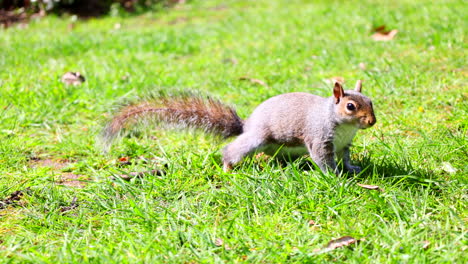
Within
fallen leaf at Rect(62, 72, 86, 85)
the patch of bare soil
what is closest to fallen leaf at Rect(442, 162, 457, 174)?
the patch of bare soil

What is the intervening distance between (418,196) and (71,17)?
601 cm

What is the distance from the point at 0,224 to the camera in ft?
6.42

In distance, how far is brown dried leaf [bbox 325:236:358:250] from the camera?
1671 millimetres

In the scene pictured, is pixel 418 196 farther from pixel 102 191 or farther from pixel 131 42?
pixel 131 42

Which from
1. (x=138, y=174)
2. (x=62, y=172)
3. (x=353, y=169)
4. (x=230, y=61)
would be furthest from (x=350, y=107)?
(x=230, y=61)

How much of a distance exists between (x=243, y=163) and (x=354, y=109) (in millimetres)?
579

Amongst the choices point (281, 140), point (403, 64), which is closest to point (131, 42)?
point (403, 64)

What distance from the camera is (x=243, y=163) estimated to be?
2430 millimetres

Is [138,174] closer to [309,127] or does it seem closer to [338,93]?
[309,127]

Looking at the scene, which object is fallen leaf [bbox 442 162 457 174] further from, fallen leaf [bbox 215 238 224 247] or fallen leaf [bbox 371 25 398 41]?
fallen leaf [bbox 371 25 398 41]

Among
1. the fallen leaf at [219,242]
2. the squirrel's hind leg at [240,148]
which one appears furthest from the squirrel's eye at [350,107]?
the fallen leaf at [219,242]

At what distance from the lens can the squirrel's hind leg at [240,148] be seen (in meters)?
2.39

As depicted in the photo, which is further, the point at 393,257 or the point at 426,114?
the point at 426,114

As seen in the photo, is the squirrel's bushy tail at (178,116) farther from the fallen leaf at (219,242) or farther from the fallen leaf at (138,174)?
the fallen leaf at (219,242)
